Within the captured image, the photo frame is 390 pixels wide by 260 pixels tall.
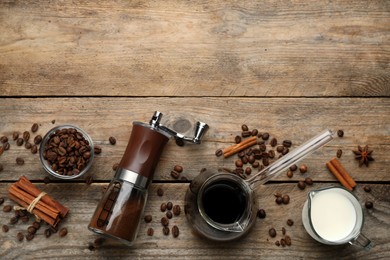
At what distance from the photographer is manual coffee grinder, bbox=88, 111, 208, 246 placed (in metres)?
1.33

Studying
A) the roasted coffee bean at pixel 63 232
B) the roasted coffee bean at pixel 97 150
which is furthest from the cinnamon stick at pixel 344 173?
the roasted coffee bean at pixel 63 232

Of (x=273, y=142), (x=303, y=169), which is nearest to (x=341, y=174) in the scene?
(x=303, y=169)

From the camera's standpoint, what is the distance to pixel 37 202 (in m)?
1.39

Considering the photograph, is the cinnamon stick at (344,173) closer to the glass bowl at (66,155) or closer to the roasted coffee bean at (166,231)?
the roasted coffee bean at (166,231)

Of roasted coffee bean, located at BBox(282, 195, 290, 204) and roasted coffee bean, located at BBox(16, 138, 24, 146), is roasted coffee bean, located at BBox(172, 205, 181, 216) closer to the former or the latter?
roasted coffee bean, located at BBox(282, 195, 290, 204)

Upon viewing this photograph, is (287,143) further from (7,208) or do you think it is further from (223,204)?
(7,208)

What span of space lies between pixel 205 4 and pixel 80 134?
532 millimetres

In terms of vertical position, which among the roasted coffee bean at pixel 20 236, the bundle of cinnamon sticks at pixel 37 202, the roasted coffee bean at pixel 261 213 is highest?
the roasted coffee bean at pixel 261 213

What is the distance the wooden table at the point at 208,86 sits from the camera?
1438mm

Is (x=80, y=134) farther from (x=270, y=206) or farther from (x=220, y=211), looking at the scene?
(x=270, y=206)

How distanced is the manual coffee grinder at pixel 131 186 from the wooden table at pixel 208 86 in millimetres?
84

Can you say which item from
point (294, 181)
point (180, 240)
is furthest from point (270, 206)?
point (180, 240)

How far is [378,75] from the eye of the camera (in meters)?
1.50

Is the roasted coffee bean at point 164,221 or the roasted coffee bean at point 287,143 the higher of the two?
the roasted coffee bean at point 287,143
